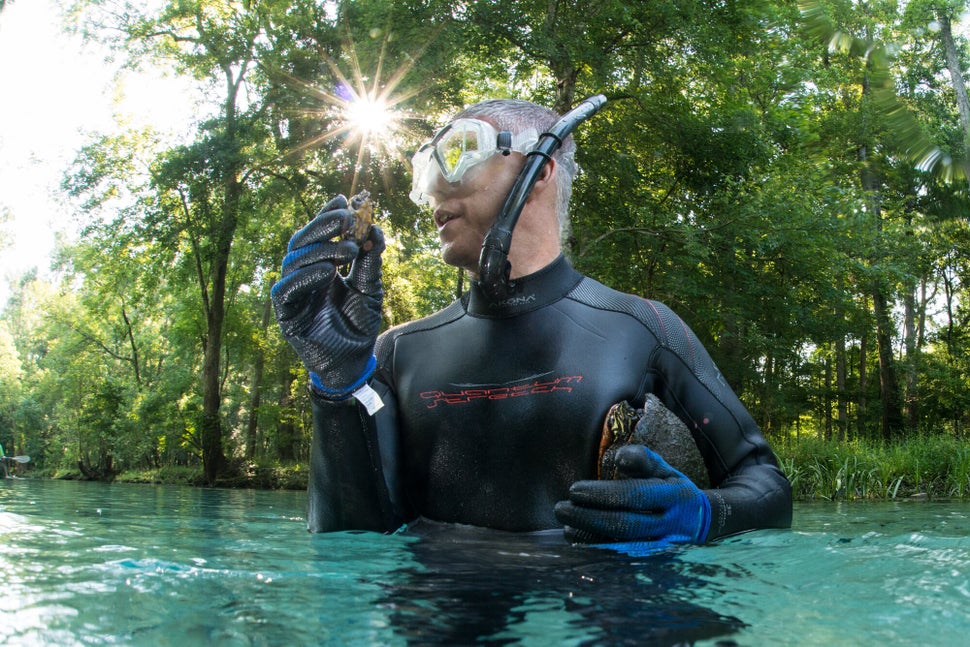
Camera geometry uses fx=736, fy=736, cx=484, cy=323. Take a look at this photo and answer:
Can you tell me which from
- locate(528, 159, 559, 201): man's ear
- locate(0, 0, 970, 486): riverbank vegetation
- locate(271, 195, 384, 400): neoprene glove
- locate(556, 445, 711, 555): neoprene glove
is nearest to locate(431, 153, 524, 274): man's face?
locate(528, 159, 559, 201): man's ear

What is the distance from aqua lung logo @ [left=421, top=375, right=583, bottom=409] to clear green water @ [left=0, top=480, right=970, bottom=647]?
518mm

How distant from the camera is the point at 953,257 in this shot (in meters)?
26.1

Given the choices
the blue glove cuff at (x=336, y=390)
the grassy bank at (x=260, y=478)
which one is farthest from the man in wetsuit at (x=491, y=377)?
the grassy bank at (x=260, y=478)

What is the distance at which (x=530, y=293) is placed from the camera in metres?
2.98

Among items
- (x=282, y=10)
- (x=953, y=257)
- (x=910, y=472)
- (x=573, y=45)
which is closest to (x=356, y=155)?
(x=282, y=10)

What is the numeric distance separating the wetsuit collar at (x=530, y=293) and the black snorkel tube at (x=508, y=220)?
0.14ft

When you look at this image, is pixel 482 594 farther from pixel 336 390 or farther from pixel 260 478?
pixel 260 478

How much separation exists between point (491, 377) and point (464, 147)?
0.91 metres

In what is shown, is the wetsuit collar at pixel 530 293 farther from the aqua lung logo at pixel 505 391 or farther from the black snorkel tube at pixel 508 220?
the aqua lung logo at pixel 505 391

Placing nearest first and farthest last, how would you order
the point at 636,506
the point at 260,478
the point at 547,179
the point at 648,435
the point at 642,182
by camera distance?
the point at 636,506 → the point at 648,435 → the point at 547,179 → the point at 642,182 → the point at 260,478

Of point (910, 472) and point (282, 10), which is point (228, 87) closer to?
point (282, 10)

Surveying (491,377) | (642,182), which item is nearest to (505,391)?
(491,377)

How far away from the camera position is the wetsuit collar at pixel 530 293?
2967 mm

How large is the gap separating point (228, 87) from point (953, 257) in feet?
82.1
